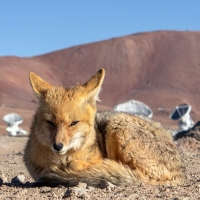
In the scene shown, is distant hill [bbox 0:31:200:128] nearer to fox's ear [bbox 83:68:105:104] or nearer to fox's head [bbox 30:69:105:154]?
fox's ear [bbox 83:68:105:104]

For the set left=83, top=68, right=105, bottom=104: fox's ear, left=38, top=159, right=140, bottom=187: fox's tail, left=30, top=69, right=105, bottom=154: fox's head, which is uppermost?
left=83, top=68, right=105, bottom=104: fox's ear

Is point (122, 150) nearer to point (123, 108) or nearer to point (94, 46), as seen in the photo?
point (123, 108)

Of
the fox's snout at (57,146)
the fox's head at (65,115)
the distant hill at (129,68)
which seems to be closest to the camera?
the fox's snout at (57,146)

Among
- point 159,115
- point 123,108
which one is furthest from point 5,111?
point 123,108

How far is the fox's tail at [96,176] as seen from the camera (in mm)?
7102

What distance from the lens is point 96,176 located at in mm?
7125

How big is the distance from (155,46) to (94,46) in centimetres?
1159

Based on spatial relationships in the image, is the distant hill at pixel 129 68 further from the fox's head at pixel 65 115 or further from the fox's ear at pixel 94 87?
the fox's head at pixel 65 115

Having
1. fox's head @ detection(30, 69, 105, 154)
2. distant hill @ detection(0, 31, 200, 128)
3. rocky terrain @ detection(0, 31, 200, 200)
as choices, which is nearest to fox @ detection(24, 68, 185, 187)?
fox's head @ detection(30, 69, 105, 154)

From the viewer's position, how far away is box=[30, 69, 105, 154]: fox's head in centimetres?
680

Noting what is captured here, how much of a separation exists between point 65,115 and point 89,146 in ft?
2.36

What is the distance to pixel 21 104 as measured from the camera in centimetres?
8006

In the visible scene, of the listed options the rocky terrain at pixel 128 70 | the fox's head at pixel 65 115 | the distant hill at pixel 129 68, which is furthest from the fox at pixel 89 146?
the distant hill at pixel 129 68

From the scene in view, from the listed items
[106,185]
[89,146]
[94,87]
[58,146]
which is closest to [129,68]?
[94,87]
